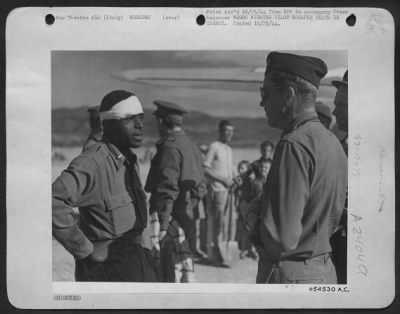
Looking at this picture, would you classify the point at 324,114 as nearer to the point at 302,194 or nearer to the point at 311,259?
the point at 302,194

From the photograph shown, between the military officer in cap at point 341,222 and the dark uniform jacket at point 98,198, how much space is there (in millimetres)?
394

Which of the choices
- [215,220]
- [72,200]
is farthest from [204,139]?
[72,200]

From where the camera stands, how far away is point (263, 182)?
3.34 feet

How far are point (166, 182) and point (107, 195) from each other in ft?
0.39

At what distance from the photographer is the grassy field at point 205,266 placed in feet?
3.36

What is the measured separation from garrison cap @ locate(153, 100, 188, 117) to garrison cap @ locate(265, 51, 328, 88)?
19 cm

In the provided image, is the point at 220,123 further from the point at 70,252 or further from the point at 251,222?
the point at 70,252

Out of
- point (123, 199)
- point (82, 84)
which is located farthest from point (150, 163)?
point (82, 84)

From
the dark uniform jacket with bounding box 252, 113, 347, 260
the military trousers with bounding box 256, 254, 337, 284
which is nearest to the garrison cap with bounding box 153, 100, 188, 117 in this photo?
the dark uniform jacket with bounding box 252, 113, 347, 260

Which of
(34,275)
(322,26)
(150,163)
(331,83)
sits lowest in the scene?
(34,275)

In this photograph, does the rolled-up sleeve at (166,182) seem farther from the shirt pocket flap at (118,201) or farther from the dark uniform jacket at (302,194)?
the dark uniform jacket at (302,194)

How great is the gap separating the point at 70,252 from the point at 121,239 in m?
0.11

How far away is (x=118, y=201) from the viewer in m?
1.02

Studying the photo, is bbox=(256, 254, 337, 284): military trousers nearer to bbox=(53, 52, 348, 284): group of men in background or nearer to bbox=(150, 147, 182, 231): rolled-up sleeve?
bbox=(53, 52, 348, 284): group of men in background
